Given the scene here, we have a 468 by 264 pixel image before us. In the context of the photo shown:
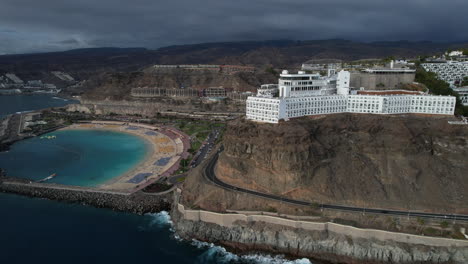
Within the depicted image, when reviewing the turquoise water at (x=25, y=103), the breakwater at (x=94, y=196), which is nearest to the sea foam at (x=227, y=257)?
the breakwater at (x=94, y=196)

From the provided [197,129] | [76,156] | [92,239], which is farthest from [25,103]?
[92,239]

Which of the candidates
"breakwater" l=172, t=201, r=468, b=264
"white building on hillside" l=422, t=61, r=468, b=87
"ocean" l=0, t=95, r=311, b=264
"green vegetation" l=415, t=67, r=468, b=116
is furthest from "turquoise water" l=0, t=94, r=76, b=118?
"white building on hillside" l=422, t=61, r=468, b=87

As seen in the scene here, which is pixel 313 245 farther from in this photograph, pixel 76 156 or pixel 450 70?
pixel 76 156

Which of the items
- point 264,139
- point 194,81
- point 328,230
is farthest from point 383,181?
point 194,81

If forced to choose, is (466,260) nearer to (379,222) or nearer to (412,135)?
(379,222)

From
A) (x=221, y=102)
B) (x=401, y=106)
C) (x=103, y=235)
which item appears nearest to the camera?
(x=103, y=235)
